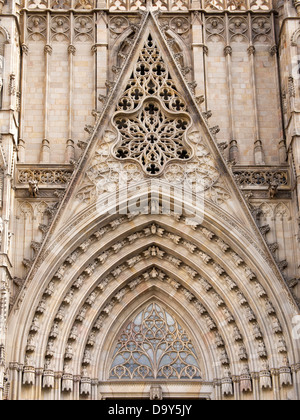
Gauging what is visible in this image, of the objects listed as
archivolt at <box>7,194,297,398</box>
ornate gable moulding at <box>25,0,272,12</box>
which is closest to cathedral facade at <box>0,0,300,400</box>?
archivolt at <box>7,194,297,398</box>

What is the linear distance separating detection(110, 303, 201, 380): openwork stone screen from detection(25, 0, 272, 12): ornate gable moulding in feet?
23.2

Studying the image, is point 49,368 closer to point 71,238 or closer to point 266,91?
point 71,238

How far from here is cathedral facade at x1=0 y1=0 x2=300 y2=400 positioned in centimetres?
1897

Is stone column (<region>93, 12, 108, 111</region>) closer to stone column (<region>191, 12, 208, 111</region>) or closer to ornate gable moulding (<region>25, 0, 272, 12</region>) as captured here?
ornate gable moulding (<region>25, 0, 272, 12</region>)

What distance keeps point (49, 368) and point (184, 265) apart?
11.8ft

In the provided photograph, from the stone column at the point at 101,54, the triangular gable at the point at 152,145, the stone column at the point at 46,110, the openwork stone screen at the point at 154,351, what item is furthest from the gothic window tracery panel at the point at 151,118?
the openwork stone screen at the point at 154,351

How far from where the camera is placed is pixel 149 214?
19875mm

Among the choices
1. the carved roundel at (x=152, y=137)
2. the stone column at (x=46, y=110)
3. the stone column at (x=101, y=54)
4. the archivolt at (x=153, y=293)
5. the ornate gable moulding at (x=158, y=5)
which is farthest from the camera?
the ornate gable moulding at (x=158, y=5)

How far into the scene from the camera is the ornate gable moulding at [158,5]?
2202 centimetres

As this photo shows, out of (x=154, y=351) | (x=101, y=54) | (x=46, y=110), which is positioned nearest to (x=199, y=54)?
(x=101, y=54)

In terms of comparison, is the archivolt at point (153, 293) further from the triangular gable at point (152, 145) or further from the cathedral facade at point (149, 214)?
the triangular gable at point (152, 145)

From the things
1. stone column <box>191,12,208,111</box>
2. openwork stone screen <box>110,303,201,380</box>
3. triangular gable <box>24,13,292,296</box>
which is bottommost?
openwork stone screen <box>110,303,201,380</box>

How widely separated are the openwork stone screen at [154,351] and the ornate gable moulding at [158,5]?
7061 mm

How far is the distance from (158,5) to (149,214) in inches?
211
